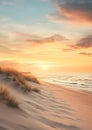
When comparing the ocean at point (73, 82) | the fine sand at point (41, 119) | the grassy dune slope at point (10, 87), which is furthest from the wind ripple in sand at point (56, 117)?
the ocean at point (73, 82)

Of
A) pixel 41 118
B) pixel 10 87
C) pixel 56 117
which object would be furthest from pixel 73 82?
pixel 41 118

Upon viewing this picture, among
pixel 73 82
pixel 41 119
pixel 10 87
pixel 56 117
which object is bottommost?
pixel 41 119

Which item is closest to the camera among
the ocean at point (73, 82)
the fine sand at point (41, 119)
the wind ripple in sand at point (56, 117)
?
the fine sand at point (41, 119)

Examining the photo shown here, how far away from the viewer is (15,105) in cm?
628

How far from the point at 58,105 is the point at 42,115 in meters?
2.11

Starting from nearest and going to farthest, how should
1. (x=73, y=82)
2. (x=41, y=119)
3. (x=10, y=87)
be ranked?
(x=41, y=119)
(x=10, y=87)
(x=73, y=82)

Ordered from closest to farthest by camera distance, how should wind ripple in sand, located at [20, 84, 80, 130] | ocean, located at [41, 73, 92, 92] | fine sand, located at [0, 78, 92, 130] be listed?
fine sand, located at [0, 78, 92, 130] < wind ripple in sand, located at [20, 84, 80, 130] < ocean, located at [41, 73, 92, 92]

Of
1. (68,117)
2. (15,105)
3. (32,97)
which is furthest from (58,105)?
(15,105)

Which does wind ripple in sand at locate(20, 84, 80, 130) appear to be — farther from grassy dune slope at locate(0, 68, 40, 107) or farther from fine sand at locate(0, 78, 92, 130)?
grassy dune slope at locate(0, 68, 40, 107)

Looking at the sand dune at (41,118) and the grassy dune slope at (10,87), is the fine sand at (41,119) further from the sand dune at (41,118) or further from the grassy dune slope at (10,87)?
the grassy dune slope at (10,87)

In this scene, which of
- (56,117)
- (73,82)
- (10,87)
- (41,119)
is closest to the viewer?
(41,119)

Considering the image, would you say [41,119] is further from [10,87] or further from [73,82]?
[73,82]

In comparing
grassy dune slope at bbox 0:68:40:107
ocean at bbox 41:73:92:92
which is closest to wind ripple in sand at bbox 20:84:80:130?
grassy dune slope at bbox 0:68:40:107

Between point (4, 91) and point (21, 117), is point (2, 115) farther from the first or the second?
point (4, 91)
